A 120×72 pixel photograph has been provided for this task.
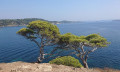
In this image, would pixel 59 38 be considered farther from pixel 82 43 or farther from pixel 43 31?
pixel 82 43

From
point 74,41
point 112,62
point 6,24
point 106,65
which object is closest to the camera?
point 74,41

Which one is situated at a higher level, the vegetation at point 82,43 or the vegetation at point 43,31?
the vegetation at point 43,31

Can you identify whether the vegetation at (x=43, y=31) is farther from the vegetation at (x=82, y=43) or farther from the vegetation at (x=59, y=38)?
the vegetation at (x=82, y=43)

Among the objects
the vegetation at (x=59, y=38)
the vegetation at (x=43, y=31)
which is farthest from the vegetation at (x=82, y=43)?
the vegetation at (x=43, y=31)

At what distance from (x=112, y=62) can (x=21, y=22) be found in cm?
16231

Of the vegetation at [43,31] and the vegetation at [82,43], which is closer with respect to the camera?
the vegetation at [82,43]

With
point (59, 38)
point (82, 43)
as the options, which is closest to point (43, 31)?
Result: point (59, 38)

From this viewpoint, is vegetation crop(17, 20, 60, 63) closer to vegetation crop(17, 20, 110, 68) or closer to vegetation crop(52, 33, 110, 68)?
vegetation crop(17, 20, 110, 68)

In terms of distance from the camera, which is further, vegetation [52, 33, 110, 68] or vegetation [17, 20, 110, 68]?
vegetation [17, 20, 110, 68]

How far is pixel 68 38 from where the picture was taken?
754 inches

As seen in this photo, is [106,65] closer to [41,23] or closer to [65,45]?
[65,45]

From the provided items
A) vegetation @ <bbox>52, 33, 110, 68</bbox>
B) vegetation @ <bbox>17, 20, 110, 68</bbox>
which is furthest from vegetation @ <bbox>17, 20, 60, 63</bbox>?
vegetation @ <bbox>52, 33, 110, 68</bbox>

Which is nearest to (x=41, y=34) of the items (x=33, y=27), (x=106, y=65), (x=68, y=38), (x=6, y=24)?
(x=33, y=27)

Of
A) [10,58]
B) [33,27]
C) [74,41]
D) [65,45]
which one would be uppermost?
[33,27]
